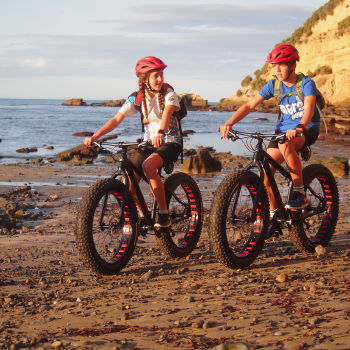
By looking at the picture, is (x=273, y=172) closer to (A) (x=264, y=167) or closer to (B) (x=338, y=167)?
(A) (x=264, y=167)

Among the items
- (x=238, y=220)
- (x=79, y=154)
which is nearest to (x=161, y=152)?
(x=238, y=220)

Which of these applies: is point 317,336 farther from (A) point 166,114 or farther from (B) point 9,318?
(A) point 166,114

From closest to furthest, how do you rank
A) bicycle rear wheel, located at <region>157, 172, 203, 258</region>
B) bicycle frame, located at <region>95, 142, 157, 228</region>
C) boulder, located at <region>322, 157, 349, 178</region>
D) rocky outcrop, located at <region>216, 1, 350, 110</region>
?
bicycle frame, located at <region>95, 142, 157, 228</region>
bicycle rear wheel, located at <region>157, 172, 203, 258</region>
boulder, located at <region>322, 157, 349, 178</region>
rocky outcrop, located at <region>216, 1, 350, 110</region>

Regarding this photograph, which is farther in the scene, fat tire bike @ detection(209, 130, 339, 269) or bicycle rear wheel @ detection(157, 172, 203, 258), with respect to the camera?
bicycle rear wheel @ detection(157, 172, 203, 258)

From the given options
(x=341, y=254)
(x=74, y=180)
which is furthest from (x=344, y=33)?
(x=341, y=254)

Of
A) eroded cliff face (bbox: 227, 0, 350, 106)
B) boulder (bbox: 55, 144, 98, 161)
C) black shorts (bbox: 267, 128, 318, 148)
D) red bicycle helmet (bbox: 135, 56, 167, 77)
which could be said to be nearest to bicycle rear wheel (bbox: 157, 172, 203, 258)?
black shorts (bbox: 267, 128, 318, 148)

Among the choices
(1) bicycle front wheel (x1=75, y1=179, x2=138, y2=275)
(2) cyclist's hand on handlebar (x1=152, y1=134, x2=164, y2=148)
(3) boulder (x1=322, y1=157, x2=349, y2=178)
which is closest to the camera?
(1) bicycle front wheel (x1=75, y1=179, x2=138, y2=275)

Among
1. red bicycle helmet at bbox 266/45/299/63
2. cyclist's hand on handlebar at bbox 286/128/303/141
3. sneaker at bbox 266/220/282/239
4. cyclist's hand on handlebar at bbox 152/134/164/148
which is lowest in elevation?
sneaker at bbox 266/220/282/239

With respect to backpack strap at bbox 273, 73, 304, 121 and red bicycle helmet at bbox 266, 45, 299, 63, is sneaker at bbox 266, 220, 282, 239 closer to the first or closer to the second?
backpack strap at bbox 273, 73, 304, 121

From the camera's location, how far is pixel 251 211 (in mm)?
6324

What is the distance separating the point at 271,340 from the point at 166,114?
2953 millimetres

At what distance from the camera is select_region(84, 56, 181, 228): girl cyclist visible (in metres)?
6.31

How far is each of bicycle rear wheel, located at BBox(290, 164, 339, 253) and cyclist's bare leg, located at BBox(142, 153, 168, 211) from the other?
5.17ft

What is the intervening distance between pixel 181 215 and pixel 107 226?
3.80ft
